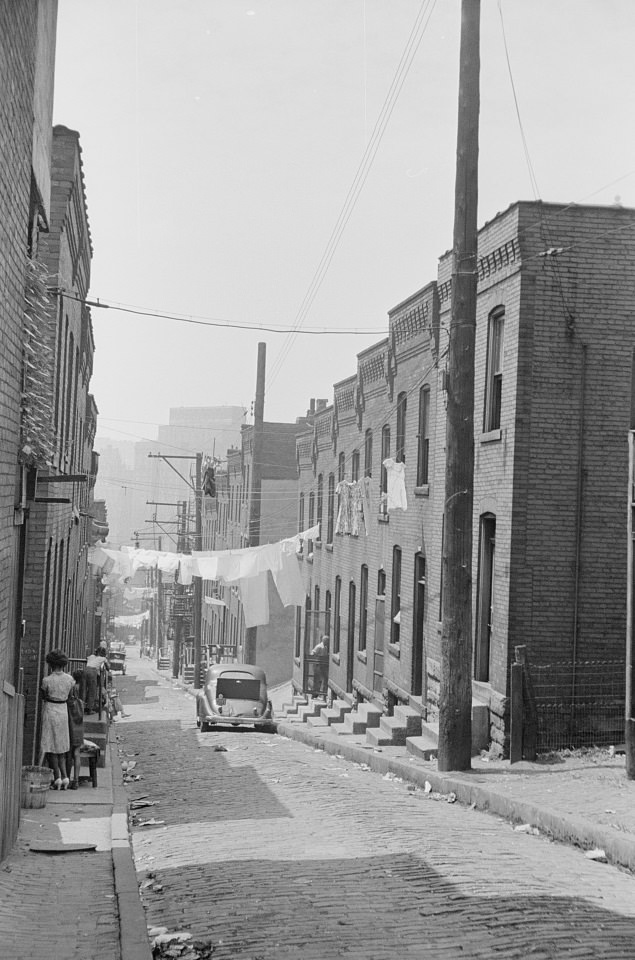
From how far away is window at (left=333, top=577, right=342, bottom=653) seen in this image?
102 feet

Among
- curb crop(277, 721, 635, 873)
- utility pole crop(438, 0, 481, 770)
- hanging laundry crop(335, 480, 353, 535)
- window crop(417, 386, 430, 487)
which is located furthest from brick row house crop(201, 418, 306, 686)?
utility pole crop(438, 0, 481, 770)

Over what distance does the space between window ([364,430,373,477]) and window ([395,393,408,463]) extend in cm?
372

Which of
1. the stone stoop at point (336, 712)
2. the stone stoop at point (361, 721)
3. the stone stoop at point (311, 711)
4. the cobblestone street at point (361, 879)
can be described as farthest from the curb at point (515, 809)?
the stone stoop at point (311, 711)

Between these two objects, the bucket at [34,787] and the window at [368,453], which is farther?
the window at [368,453]

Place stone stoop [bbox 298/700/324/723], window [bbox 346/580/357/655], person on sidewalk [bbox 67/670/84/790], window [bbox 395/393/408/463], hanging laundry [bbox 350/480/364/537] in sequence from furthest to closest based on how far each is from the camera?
window [bbox 346/580/357/655]
stone stoop [bbox 298/700/324/723]
hanging laundry [bbox 350/480/364/537]
window [bbox 395/393/408/463]
person on sidewalk [bbox 67/670/84/790]

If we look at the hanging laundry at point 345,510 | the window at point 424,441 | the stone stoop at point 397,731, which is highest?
the window at point 424,441

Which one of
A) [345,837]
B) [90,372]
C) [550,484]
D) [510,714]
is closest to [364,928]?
[345,837]

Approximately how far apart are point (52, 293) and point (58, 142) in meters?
2.15

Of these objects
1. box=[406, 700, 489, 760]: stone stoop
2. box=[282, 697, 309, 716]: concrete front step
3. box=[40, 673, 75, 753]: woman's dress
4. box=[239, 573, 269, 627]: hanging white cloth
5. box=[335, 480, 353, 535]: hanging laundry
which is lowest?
box=[282, 697, 309, 716]: concrete front step

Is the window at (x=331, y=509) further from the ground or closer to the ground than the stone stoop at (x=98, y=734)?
further from the ground

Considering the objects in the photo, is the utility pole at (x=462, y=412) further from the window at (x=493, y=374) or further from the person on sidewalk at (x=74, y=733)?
the person on sidewalk at (x=74, y=733)

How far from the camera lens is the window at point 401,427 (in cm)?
2375

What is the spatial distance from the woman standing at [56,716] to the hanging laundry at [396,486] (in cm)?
980

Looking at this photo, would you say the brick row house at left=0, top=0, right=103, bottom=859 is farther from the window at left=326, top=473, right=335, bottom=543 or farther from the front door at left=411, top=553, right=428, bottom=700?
the window at left=326, top=473, right=335, bottom=543
